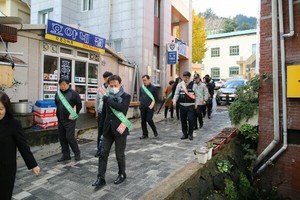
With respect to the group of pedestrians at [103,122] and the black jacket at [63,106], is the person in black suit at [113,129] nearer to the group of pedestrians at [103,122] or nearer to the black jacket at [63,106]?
the group of pedestrians at [103,122]

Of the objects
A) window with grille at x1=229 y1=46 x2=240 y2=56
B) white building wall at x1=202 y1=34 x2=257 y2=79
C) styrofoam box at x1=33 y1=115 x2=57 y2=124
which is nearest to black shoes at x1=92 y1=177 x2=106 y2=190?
styrofoam box at x1=33 y1=115 x2=57 y2=124

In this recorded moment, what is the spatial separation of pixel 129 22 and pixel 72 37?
5.59m

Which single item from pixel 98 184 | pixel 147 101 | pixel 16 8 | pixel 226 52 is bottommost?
pixel 98 184

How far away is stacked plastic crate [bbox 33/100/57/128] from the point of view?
7.73 metres

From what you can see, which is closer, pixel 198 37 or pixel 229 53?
pixel 198 37

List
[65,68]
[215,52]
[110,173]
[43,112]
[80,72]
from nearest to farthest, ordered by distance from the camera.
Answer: [110,173] < [43,112] < [65,68] < [80,72] < [215,52]

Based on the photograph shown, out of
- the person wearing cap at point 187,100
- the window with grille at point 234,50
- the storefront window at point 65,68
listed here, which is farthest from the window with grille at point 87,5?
the window with grille at point 234,50

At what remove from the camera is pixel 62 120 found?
18.6 feet

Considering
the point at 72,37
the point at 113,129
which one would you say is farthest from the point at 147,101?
the point at 72,37

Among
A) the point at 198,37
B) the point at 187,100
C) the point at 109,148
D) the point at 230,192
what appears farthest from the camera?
the point at 198,37

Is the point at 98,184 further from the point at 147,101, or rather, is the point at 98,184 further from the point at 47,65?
the point at 47,65

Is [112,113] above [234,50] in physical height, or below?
below

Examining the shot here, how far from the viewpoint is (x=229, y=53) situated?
40906mm

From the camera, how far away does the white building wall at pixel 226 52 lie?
38781mm
